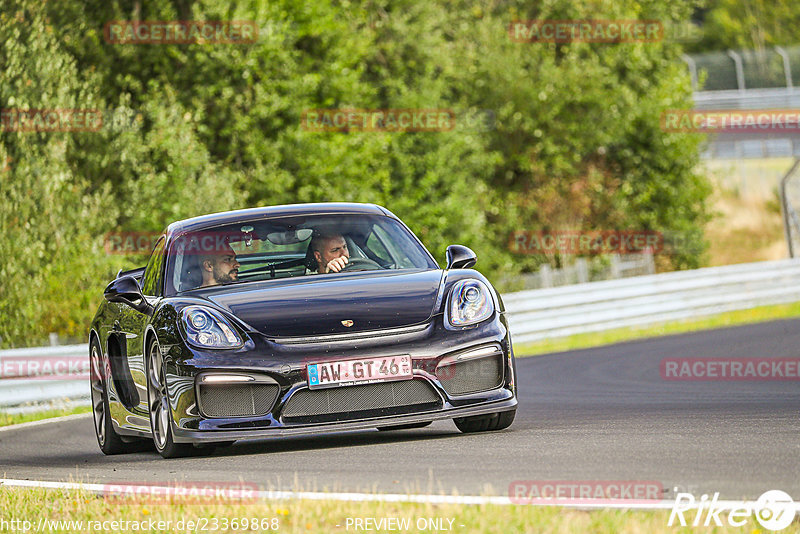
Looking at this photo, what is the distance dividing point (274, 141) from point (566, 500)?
26575 mm

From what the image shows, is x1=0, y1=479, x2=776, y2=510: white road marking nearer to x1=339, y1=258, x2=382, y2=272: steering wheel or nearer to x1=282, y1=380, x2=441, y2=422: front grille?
x1=282, y1=380, x2=441, y2=422: front grille

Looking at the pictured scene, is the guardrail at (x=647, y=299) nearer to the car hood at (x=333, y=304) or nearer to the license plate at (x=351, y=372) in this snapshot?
the car hood at (x=333, y=304)

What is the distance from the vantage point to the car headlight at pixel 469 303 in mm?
7199

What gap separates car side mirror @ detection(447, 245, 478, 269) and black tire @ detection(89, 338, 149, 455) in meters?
2.34

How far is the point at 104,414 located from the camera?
9008 millimetres

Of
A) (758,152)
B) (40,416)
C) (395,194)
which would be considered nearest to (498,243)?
(395,194)

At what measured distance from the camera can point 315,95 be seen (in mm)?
32219

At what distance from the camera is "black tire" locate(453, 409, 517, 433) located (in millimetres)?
7680

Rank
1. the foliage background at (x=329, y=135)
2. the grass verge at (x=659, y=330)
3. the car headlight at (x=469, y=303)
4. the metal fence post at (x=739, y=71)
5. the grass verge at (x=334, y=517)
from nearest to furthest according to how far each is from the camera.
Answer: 1. the grass verge at (x=334, y=517)
2. the car headlight at (x=469, y=303)
3. the grass verge at (x=659, y=330)
4. the foliage background at (x=329, y=135)
5. the metal fence post at (x=739, y=71)

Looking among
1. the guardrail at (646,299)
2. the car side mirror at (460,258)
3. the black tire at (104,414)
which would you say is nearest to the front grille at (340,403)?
the car side mirror at (460,258)

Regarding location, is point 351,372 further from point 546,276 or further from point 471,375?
point 546,276

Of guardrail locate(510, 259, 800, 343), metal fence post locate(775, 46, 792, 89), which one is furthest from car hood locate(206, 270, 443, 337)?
metal fence post locate(775, 46, 792, 89)

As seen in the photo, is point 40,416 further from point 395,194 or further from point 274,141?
point 395,194

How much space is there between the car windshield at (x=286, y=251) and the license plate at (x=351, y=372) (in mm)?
1224
